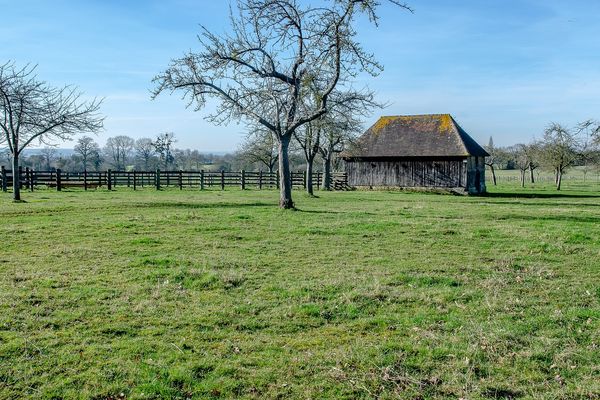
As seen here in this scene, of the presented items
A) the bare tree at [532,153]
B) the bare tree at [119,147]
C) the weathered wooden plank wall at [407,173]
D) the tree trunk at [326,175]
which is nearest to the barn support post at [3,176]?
the tree trunk at [326,175]

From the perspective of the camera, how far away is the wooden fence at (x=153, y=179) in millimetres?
33969

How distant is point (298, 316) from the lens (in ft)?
22.0

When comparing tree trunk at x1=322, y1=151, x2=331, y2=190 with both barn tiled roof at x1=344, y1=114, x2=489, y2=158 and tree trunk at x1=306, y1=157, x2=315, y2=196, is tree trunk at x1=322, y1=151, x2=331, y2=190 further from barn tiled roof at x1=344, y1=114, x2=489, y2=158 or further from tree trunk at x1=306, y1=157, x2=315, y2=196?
tree trunk at x1=306, y1=157, x2=315, y2=196

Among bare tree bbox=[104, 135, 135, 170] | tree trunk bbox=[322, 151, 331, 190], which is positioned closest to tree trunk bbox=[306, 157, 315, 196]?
tree trunk bbox=[322, 151, 331, 190]

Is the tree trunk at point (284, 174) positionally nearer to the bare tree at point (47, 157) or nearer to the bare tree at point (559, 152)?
the bare tree at point (559, 152)

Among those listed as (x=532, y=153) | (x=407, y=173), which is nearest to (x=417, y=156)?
(x=407, y=173)

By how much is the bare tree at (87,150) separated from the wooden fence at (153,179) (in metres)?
35.2

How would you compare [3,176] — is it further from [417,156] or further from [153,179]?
[417,156]

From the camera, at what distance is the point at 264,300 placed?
739 cm

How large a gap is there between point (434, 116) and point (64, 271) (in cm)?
3743

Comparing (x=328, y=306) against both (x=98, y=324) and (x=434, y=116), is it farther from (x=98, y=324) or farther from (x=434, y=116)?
(x=434, y=116)

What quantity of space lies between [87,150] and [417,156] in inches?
2113

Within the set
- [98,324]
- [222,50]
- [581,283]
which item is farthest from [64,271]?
[222,50]

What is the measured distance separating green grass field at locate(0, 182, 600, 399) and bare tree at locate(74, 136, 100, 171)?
6389 centimetres
